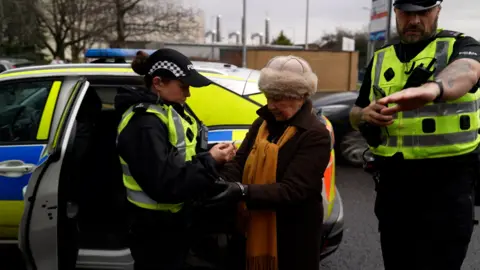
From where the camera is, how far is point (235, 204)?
2029 millimetres

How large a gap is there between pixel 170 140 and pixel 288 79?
549 millimetres

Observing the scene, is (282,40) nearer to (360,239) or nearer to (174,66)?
(360,239)

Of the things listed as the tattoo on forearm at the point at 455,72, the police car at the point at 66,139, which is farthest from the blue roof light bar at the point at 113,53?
the tattoo on forearm at the point at 455,72

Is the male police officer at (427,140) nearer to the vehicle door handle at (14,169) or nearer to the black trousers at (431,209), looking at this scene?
the black trousers at (431,209)

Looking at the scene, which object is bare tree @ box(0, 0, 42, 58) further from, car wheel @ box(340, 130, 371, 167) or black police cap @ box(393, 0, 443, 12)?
black police cap @ box(393, 0, 443, 12)

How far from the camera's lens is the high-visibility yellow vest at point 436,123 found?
190 cm

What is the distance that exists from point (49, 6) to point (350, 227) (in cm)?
2462

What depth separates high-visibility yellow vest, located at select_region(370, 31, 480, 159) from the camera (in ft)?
6.22

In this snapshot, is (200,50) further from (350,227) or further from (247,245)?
(247,245)

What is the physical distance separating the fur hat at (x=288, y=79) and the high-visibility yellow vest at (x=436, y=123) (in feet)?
1.23

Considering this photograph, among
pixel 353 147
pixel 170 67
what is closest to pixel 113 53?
pixel 170 67

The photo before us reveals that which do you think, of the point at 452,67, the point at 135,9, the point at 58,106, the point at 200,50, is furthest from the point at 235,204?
the point at 200,50

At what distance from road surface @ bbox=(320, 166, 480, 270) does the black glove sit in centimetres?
201

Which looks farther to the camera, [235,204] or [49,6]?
[49,6]
